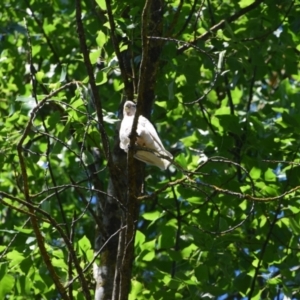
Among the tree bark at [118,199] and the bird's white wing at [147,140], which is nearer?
the tree bark at [118,199]

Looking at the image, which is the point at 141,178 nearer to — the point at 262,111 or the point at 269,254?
the point at 269,254

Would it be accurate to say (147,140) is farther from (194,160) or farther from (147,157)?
(194,160)

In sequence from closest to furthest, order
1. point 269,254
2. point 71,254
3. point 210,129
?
point 71,254 → point 269,254 → point 210,129

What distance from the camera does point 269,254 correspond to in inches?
180

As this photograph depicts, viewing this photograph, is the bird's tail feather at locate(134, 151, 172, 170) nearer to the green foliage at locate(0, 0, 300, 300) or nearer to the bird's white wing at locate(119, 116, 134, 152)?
the bird's white wing at locate(119, 116, 134, 152)

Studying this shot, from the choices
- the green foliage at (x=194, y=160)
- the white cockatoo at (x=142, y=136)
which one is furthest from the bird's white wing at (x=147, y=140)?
the green foliage at (x=194, y=160)

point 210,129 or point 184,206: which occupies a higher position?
point 210,129

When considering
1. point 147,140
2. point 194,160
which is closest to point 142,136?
point 147,140

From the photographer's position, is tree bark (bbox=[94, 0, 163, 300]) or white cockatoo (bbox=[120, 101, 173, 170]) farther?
white cockatoo (bbox=[120, 101, 173, 170])

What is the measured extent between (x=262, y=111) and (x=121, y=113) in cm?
198

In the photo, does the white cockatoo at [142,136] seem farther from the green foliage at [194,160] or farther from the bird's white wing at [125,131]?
the green foliage at [194,160]

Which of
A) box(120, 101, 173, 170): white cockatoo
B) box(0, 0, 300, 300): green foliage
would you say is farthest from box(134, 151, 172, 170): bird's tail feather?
box(0, 0, 300, 300): green foliage

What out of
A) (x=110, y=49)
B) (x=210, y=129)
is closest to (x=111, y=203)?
(x=110, y=49)

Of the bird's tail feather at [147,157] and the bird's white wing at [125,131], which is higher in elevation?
the bird's white wing at [125,131]
